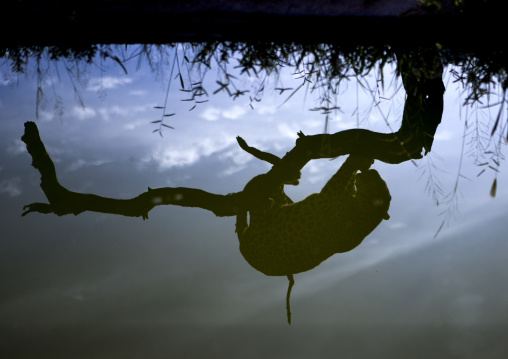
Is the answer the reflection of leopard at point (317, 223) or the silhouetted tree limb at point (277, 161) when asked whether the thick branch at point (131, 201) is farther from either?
the reflection of leopard at point (317, 223)

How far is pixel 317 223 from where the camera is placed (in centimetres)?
186

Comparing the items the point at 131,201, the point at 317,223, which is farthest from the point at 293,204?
the point at 131,201

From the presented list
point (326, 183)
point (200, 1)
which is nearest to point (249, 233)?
point (326, 183)

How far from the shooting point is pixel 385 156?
1807mm

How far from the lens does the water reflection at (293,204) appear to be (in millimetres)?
1772

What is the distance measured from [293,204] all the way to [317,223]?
160mm

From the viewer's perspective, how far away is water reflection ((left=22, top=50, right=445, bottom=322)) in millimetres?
1772

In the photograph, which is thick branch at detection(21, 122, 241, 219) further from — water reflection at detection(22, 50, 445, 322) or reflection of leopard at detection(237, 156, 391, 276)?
reflection of leopard at detection(237, 156, 391, 276)

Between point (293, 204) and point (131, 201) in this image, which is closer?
point (131, 201)

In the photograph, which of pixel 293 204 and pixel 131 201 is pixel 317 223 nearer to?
pixel 293 204

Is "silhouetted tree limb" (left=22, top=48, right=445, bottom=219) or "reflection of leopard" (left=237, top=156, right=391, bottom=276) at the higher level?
"silhouetted tree limb" (left=22, top=48, right=445, bottom=219)

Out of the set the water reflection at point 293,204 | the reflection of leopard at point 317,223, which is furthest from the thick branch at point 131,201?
the reflection of leopard at point 317,223

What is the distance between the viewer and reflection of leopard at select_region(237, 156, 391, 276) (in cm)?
181

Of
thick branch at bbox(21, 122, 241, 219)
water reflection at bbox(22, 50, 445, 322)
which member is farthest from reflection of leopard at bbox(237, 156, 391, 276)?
thick branch at bbox(21, 122, 241, 219)
